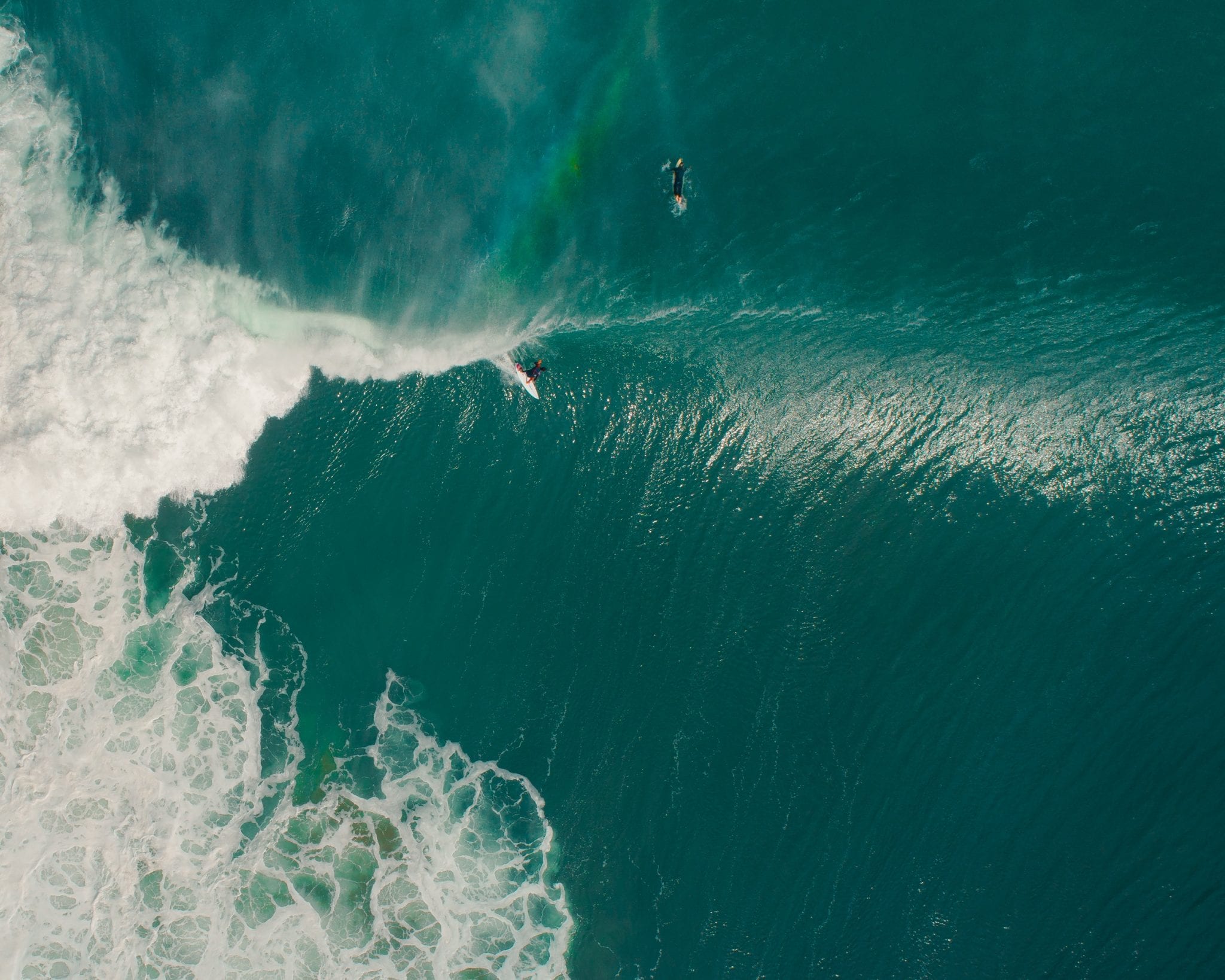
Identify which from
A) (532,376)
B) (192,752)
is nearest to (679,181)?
(532,376)

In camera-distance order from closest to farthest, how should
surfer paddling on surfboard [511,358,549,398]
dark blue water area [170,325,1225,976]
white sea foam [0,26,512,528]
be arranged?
dark blue water area [170,325,1225,976] → surfer paddling on surfboard [511,358,549,398] → white sea foam [0,26,512,528]

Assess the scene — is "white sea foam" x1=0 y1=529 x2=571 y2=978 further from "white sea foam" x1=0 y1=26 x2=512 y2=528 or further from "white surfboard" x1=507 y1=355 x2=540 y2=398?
"white surfboard" x1=507 y1=355 x2=540 y2=398

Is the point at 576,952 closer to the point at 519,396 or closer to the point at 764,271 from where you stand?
the point at 519,396

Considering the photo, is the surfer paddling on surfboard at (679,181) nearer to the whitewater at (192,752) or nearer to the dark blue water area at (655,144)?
the dark blue water area at (655,144)

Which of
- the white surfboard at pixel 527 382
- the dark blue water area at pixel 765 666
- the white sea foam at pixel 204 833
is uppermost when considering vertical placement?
the white surfboard at pixel 527 382

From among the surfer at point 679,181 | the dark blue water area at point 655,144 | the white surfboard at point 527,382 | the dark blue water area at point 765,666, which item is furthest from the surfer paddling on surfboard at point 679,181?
the white surfboard at point 527,382

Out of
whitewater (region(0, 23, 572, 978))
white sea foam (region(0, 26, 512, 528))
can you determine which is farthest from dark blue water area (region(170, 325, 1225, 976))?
white sea foam (region(0, 26, 512, 528))

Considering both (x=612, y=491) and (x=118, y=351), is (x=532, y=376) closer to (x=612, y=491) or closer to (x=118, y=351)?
(x=612, y=491)
